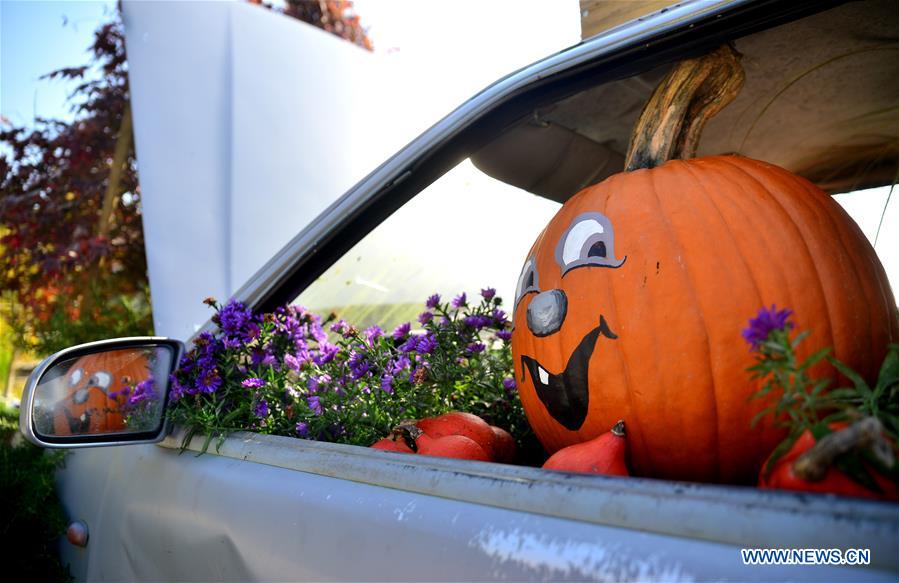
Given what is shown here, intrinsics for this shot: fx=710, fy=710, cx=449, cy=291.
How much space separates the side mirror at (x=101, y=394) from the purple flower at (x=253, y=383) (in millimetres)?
237

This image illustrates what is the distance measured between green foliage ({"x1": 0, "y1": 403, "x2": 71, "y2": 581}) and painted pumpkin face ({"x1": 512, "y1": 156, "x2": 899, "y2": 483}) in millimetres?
1715

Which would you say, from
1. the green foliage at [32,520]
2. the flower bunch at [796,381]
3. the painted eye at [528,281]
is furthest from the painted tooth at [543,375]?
the green foliage at [32,520]

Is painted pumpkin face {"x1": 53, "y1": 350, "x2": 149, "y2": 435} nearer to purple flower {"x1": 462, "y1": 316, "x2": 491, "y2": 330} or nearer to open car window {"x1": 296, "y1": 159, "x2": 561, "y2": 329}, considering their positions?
open car window {"x1": 296, "y1": 159, "x2": 561, "y2": 329}

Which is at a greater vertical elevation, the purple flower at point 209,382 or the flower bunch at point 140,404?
the purple flower at point 209,382

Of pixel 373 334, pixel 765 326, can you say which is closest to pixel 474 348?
pixel 373 334

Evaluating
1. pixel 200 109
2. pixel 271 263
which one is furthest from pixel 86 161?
pixel 271 263

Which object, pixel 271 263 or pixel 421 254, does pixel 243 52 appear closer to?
pixel 421 254

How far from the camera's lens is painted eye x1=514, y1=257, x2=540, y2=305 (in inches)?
62.4

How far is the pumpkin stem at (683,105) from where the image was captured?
172 centimetres

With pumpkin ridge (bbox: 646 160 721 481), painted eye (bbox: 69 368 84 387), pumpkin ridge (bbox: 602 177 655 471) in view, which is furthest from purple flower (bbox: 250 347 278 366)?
pumpkin ridge (bbox: 646 160 721 481)

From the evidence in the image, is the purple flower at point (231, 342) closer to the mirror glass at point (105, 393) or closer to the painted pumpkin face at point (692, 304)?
the mirror glass at point (105, 393)

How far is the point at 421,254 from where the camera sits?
16.1 feet

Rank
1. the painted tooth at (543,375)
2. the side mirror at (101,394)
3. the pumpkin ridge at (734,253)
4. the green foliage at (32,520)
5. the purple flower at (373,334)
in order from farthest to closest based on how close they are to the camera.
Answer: the green foliage at (32,520) → the purple flower at (373,334) → the side mirror at (101,394) → the painted tooth at (543,375) → the pumpkin ridge at (734,253)

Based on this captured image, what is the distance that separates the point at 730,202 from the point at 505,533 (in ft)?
2.74
